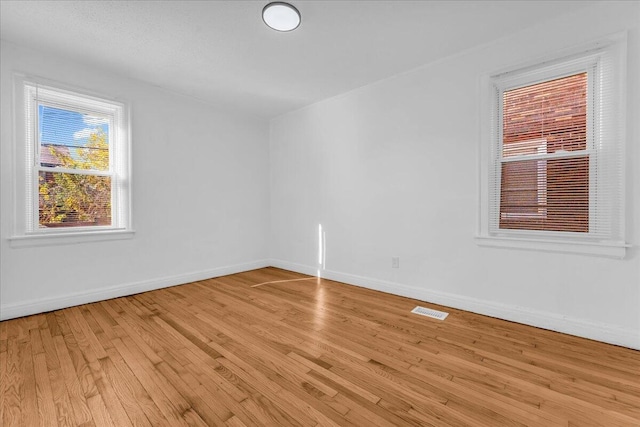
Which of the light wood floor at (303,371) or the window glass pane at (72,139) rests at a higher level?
the window glass pane at (72,139)

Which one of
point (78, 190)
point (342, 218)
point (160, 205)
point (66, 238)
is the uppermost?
point (78, 190)

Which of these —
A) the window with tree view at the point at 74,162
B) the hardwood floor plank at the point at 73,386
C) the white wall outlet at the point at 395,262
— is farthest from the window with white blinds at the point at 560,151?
the window with tree view at the point at 74,162

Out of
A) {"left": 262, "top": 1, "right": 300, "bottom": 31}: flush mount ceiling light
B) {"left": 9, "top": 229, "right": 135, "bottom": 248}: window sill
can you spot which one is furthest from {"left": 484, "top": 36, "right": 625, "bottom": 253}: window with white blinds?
{"left": 9, "top": 229, "right": 135, "bottom": 248}: window sill

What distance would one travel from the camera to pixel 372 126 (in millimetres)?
3713

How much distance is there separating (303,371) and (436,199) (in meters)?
2.26

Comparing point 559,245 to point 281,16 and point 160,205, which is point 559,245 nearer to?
point 281,16

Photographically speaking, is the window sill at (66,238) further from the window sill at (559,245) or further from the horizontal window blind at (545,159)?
the horizontal window blind at (545,159)

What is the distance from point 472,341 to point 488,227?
114 cm

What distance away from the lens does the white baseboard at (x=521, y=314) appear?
2.22 m

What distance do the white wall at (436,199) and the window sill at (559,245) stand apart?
0.06m

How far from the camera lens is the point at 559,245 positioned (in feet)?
8.04

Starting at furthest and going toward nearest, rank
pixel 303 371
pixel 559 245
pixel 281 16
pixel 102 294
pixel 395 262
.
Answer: pixel 395 262 < pixel 102 294 < pixel 559 245 < pixel 281 16 < pixel 303 371

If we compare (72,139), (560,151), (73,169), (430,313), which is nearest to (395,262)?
(430,313)

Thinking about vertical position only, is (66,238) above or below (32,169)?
below
